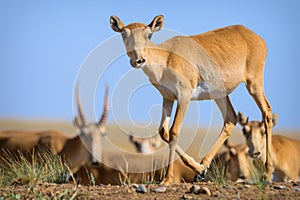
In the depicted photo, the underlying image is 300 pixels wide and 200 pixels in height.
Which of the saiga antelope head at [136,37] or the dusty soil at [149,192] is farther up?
the saiga antelope head at [136,37]

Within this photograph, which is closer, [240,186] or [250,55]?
[240,186]

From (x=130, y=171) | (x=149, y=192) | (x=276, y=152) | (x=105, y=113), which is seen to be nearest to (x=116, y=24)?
(x=149, y=192)

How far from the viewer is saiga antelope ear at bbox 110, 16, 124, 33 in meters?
8.70

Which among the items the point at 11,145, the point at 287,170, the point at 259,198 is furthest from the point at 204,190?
the point at 11,145

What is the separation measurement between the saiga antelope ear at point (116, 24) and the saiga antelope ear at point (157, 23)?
425 millimetres

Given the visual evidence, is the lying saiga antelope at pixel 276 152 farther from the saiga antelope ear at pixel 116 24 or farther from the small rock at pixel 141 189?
the small rock at pixel 141 189

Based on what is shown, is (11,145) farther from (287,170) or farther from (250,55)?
(250,55)

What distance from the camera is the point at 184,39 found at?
930 centimetres

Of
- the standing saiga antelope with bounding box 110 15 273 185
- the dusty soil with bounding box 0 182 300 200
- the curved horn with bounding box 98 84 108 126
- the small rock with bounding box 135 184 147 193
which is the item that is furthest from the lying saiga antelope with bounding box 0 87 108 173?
the small rock with bounding box 135 184 147 193

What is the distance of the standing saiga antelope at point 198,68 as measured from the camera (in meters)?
8.44

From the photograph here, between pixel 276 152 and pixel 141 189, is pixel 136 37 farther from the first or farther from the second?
pixel 276 152

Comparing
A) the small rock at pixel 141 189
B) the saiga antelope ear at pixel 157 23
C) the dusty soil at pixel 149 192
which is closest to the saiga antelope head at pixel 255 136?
the saiga antelope ear at pixel 157 23

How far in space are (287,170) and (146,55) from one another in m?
8.25

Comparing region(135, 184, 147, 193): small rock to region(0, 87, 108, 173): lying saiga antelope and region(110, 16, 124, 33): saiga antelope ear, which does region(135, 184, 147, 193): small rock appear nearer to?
region(110, 16, 124, 33): saiga antelope ear
